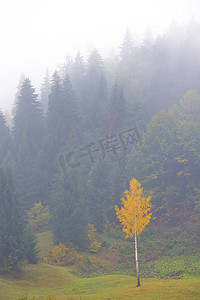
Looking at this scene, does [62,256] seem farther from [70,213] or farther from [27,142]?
[27,142]

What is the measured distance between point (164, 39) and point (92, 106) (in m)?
42.0

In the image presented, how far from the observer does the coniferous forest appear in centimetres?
3568

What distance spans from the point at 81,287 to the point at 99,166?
25.2 metres

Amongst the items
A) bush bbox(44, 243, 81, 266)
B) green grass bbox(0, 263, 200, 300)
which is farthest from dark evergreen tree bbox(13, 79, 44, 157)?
green grass bbox(0, 263, 200, 300)

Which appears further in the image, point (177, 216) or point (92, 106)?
point (92, 106)

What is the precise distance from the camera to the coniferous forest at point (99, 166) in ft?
117

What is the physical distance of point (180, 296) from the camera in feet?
55.0

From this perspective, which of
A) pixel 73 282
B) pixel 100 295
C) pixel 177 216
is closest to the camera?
pixel 100 295

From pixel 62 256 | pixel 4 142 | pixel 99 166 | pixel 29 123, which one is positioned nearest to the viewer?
pixel 62 256

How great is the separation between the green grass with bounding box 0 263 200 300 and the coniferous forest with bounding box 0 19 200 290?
7.61 feet

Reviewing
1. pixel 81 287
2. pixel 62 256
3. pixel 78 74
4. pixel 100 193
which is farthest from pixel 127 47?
pixel 81 287

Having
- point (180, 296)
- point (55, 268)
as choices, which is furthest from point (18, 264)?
point (180, 296)

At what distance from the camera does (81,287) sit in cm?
2272

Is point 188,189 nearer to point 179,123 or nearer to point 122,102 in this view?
point 179,123
